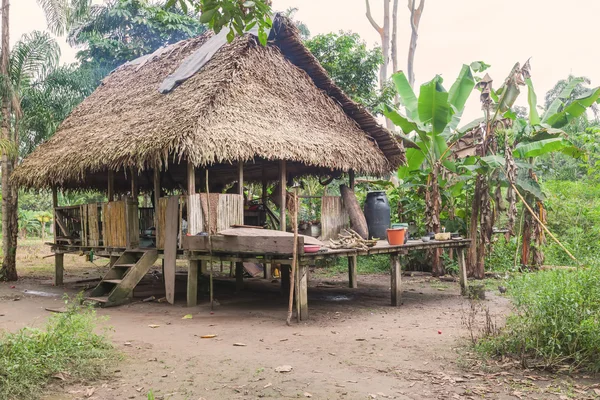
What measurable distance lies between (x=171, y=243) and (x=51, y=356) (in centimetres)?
376

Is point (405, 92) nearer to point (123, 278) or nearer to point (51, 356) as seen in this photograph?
point (123, 278)

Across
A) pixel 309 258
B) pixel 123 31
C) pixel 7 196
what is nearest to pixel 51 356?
pixel 309 258

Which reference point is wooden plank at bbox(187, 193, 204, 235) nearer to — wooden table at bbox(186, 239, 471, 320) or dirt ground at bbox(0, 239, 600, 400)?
wooden table at bbox(186, 239, 471, 320)

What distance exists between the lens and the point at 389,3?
20.8 m

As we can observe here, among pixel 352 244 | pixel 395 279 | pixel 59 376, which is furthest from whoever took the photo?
pixel 395 279

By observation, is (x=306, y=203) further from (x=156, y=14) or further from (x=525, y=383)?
(x=525, y=383)

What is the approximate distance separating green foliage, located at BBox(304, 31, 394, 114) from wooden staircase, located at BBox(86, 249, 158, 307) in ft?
24.6

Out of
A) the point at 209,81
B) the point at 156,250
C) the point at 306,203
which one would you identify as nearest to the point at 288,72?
the point at 209,81

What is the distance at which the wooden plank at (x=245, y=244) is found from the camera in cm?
647

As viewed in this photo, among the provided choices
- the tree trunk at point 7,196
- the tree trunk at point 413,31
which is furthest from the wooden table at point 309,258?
the tree trunk at point 413,31

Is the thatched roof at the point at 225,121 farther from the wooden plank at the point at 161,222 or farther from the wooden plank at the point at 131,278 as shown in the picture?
the wooden plank at the point at 131,278

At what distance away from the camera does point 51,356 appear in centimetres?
429

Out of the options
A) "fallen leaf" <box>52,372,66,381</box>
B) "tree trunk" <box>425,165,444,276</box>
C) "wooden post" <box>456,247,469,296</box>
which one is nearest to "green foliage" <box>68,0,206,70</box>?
"tree trunk" <box>425,165,444,276</box>

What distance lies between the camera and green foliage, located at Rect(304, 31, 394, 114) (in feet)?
44.9
